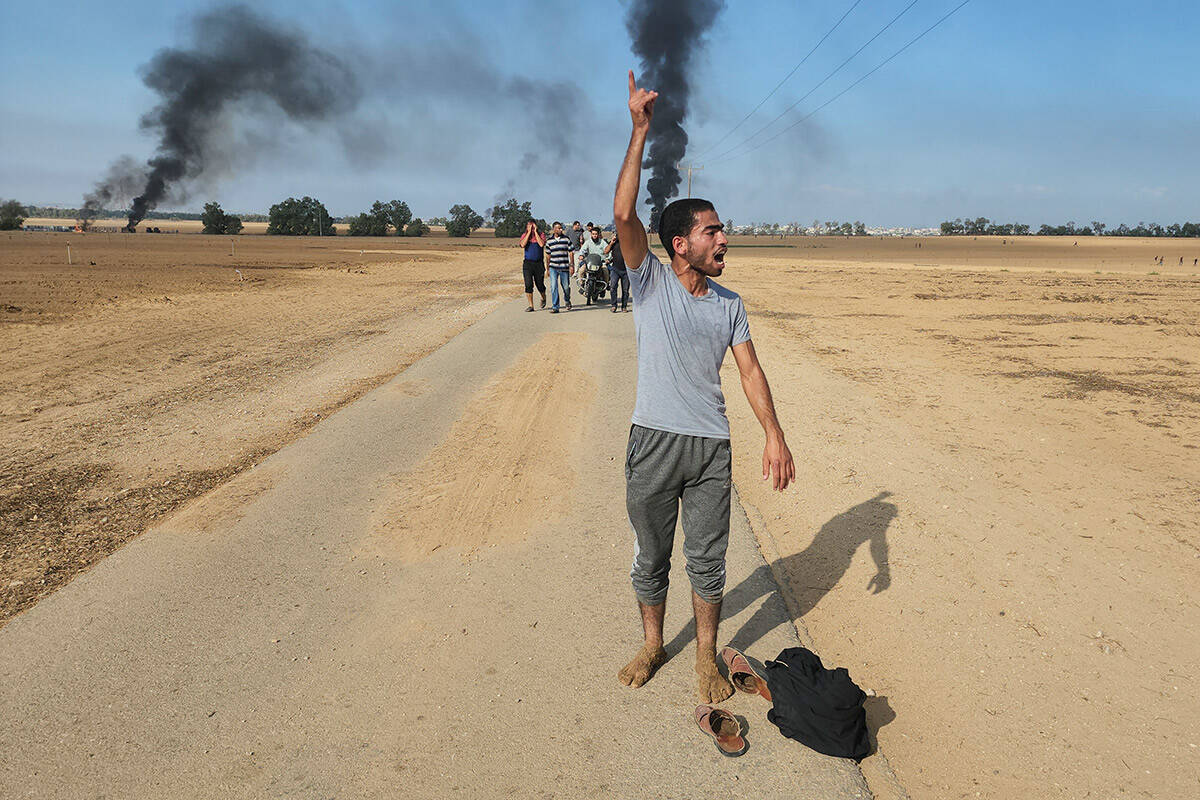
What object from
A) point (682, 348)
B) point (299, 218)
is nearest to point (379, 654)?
point (682, 348)

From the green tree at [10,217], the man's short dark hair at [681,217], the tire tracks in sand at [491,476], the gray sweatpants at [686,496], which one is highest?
the green tree at [10,217]

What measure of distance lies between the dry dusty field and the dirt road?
1.43 ft

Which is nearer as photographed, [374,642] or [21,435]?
[374,642]

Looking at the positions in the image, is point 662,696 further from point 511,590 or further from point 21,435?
point 21,435

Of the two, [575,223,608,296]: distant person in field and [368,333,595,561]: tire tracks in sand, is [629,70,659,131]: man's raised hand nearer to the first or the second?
[368,333,595,561]: tire tracks in sand

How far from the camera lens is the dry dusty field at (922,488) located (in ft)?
10.2

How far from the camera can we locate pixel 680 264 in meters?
2.95

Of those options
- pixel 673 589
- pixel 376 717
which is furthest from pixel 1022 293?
pixel 376 717

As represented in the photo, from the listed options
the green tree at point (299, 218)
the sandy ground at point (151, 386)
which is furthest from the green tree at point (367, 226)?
the sandy ground at point (151, 386)

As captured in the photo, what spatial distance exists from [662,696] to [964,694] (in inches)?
54.4

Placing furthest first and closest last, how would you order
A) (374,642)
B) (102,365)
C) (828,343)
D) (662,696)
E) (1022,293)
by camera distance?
1. (1022,293)
2. (828,343)
3. (102,365)
4. (374,642)
5. (662,696)

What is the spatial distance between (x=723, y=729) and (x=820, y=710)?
15.2 inches

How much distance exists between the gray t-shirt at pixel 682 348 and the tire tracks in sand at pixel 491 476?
2.11 metres

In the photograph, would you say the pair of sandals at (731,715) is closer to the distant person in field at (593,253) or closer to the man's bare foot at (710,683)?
the man's bare foot at (710,683)
